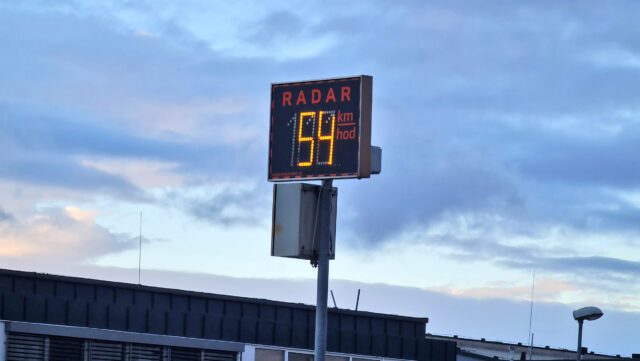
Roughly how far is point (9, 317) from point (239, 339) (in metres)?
7.74

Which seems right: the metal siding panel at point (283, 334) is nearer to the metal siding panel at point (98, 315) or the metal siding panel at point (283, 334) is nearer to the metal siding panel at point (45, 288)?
the metal siding panel at point (98, 315)

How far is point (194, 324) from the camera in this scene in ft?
127

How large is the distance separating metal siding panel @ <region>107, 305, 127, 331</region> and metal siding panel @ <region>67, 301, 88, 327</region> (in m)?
0.76

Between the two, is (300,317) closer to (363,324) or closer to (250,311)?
(250,311)

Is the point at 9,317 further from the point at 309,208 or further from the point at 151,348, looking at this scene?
the point at 309,208

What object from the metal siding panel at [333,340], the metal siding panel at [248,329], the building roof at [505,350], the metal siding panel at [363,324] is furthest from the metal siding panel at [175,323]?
the building roof at [505,350]

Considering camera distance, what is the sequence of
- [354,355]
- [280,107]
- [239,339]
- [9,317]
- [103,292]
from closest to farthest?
[280,107], [9,317], [103,292], [239,339], [354,355]

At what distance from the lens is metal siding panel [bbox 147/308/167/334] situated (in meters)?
37.5

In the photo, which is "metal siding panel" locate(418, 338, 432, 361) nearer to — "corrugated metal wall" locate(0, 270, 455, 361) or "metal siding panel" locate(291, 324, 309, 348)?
"corrugated metal wall" locate(0, 270, 455, 361)

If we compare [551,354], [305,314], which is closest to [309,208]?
[305,314]

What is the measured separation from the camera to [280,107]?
21.0m

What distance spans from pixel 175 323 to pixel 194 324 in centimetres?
69

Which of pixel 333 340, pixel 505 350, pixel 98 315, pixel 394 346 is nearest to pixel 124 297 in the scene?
pixel 98 315

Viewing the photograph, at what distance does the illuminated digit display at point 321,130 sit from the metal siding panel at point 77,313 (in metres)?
16.0
